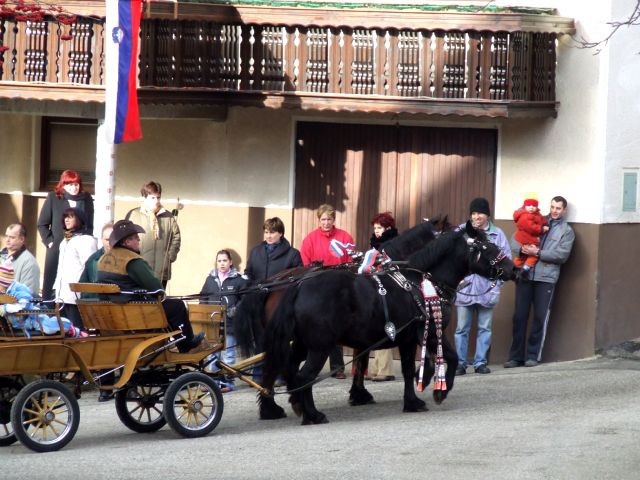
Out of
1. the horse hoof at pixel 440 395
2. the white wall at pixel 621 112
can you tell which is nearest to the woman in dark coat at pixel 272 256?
the horse hoof at pixel 440 395

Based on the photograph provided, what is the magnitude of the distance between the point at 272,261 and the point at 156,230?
1602 mm

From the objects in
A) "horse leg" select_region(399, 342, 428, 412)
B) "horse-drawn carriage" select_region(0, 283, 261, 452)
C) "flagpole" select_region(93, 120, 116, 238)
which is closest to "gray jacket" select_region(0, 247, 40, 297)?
"flagpole" select_region(93, 120, 116, 238)

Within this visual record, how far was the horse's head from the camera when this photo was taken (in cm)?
1183

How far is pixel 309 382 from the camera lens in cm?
1087

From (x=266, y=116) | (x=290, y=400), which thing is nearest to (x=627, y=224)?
(x=266, y=116)

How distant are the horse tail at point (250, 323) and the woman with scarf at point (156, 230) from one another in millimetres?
3238

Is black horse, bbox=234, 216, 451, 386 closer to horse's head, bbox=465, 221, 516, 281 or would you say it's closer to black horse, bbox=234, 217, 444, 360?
black horse, bbox=234, 217, 444, 360

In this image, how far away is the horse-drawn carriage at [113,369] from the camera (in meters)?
9.66

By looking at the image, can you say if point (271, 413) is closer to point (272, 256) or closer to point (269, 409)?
point (269, 409)

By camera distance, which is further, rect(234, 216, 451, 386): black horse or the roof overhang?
the roof overhang

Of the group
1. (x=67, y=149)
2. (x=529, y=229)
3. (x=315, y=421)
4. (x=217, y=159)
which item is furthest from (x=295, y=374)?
(x=67, y=149)

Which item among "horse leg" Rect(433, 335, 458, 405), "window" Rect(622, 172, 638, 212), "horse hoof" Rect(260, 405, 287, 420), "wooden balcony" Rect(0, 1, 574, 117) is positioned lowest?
"horse hoof" Rect(260, 405, 287, 420)

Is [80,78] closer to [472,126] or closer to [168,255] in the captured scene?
[168,255]

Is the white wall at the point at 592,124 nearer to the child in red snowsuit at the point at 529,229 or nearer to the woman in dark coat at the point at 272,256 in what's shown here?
the child in red snowsuit at the point at 529,229
